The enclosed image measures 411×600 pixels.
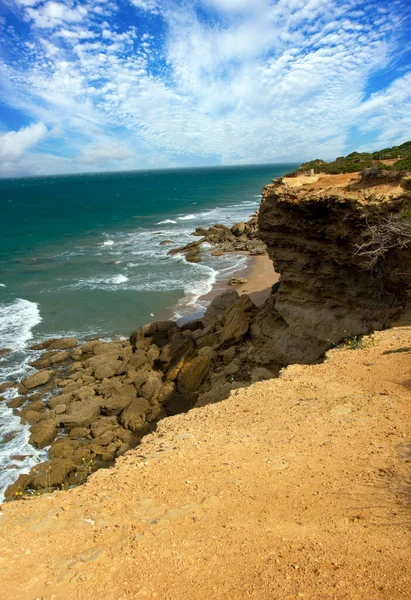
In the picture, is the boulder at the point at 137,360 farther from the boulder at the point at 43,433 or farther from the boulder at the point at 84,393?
the boulder at the point at 43,433

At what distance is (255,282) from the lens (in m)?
32.5

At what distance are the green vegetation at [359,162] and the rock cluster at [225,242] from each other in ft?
76.0

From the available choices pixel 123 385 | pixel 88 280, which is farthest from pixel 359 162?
pixel 88 280

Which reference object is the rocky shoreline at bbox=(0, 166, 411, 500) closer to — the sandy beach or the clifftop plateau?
the clifftop plateau

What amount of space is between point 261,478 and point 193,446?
5.50 ft

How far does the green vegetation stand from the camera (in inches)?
635

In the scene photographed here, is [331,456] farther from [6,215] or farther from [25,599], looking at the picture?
[6,215]

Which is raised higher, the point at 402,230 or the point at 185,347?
the point at 402,230

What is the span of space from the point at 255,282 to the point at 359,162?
632 inches

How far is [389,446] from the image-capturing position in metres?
6.71

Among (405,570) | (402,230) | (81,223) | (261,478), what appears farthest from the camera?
(81,223)

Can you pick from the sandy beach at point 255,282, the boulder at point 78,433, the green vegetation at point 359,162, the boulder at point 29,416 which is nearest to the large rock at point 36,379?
the boulder at point 29,416

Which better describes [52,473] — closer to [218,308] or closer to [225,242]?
[218,308]

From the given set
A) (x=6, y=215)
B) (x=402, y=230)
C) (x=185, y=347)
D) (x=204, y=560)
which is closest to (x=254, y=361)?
(x=185, y=347)
